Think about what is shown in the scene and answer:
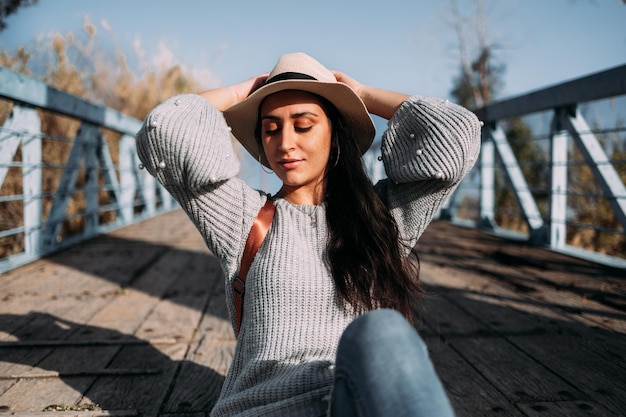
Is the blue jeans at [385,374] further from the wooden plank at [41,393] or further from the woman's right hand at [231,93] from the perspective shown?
the wooden plank at [41,393]

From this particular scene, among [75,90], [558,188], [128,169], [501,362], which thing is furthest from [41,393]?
[75,90]

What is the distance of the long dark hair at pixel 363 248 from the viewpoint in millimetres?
1323

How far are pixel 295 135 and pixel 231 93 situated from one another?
0.30 metres

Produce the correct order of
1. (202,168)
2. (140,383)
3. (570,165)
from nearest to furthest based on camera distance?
(202,168) → (140,383) → (570,165)

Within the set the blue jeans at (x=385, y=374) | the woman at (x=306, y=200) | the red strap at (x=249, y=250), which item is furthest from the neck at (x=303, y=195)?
the blue jeans at (x=385, y=374)

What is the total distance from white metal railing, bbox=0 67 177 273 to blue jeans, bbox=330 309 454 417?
9.97 feet

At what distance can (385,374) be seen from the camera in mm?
831

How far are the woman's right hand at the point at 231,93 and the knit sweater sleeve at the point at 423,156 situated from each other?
1.52 feet

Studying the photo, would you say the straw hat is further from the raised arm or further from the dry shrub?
the dry shrub

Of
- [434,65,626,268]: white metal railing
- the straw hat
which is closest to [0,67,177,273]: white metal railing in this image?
the straw hat

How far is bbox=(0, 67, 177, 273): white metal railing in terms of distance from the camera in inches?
137

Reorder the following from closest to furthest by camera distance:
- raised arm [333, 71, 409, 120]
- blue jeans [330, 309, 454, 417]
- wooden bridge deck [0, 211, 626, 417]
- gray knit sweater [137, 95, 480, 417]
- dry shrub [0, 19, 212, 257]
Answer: blue jeans [330, 309, 454, 417]
gray knit sweater [137, 95, 480, 417]
raised arm [333, 71, 409, 120]
wooden bridge deck [0, 211, 626, 417]
dry shrub [0, 19, 212, 257]

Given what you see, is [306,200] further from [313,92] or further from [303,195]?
[313,92]

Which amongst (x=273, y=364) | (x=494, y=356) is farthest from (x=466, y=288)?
(x=273, y=364)
